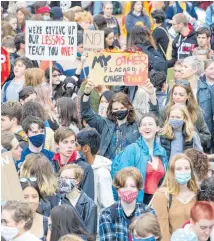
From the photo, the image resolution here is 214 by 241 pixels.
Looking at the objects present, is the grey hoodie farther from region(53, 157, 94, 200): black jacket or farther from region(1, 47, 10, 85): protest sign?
region(1, 47, 10, 85): protest sign

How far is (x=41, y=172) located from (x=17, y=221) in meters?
1.63

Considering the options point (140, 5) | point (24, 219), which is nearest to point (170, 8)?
point (140, 5)

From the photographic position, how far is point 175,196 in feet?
36.9

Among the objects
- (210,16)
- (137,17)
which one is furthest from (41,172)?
(210,16)

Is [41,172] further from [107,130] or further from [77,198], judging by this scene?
[107,130]

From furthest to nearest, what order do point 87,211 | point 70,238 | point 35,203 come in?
1. point 87,211
2. point 35,203
3. point 70,238

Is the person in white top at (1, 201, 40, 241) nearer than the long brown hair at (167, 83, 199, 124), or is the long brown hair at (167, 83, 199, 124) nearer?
the person in white top at (1, 201, 40, 241)

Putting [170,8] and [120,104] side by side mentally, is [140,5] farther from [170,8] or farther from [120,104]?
[120,104]

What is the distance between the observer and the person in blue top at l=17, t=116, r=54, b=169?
12398 millimetres

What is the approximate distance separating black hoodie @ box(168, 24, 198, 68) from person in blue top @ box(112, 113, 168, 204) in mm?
6823

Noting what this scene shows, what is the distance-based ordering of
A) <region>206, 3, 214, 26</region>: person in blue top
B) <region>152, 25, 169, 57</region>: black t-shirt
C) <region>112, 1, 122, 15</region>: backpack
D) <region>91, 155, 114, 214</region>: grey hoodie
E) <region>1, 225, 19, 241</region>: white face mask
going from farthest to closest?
<region>112, 1, 122, 15</region>: backpack
<region>206, 3, 214, 26</region>: person in blue top
<region>152, 25, 169, 57</region>: black t-shirt
<region>91, 155, 114, 214</region>: grey hoodie
<region>1, 225, 19, 241</region>: white face mask

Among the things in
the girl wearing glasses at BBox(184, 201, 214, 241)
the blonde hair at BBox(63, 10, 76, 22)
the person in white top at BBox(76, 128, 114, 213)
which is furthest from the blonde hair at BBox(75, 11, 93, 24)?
the girl wearing glasses at BBox(184, 201, 214, 241)

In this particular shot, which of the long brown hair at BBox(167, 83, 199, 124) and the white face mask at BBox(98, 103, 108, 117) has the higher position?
the long brown hair at BBox(167, 83, 199, 124)

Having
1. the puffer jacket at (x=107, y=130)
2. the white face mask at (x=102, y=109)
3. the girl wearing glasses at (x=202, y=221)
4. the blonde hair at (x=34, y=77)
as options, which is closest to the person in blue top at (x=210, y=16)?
the blonde hair at (x=34, y=77)
